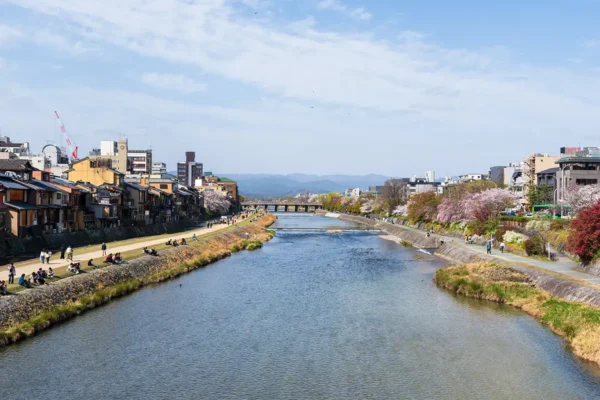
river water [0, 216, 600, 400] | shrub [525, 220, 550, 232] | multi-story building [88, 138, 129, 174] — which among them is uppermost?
multi-story building [88, 138, 129, 174]

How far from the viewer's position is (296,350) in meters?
29.9

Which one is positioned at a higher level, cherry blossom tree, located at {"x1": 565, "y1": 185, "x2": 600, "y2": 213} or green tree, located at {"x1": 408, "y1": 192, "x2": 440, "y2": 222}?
cherry blossom tree, located at {"x1": 565, "y1": 185, "x2": 600, "y2": 213}

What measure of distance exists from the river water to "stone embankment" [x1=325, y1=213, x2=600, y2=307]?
3.35 meters

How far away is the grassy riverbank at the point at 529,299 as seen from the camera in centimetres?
2927

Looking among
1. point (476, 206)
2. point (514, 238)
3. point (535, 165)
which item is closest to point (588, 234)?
point (514, 238)

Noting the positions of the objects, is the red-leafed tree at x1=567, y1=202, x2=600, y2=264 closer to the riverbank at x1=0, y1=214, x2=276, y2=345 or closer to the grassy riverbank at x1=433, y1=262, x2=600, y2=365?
the grassy riverbank at x1=433, y1=262, x2=600, y2=365

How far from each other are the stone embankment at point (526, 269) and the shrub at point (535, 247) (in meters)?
3.91

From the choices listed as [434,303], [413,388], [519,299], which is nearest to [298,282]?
[434,303]

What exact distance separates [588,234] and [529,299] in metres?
8.58

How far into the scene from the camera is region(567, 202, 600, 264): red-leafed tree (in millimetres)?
42875

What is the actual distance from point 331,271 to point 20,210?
100 ft

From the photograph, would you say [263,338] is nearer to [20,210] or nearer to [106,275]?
[106,275]

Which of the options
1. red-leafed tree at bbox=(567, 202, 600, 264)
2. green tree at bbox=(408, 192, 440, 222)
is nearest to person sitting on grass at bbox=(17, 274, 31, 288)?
red-leafed tree at bbox=(567, 202, 600, 264)

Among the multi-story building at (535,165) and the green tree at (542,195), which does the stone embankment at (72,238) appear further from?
the multi-story building at (535,165)
